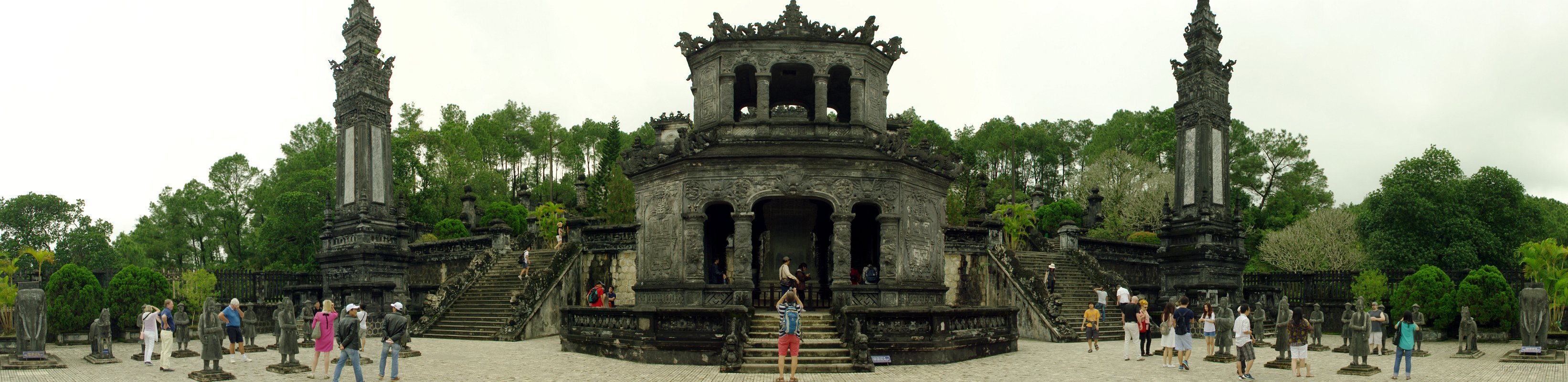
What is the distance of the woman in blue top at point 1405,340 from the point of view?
599 inches

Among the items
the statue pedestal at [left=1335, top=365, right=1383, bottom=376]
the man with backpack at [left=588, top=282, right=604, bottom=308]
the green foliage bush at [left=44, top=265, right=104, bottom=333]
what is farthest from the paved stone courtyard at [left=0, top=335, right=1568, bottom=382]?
the green foliage bush at [left=44, top=265, right=104, bottom=333]

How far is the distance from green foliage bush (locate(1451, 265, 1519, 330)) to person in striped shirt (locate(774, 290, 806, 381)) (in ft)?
62.4

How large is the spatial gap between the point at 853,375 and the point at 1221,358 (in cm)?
755

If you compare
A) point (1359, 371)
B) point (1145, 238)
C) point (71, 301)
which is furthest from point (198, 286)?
point (1145, 238)

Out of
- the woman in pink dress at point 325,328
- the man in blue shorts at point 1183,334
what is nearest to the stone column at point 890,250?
the man in blue shorts at point 1183,334

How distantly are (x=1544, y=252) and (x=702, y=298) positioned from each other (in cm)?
2095

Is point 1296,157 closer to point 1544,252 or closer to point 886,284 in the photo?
point 1544,252

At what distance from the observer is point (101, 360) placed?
18891mm

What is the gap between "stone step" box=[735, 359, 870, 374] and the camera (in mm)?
16281

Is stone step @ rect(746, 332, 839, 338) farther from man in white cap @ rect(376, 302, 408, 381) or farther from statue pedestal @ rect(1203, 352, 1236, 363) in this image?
statue pedestal @ rect(1203, 352, 1236, 363)

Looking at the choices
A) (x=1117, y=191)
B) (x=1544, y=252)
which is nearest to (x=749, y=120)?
(x=1544, y=252)

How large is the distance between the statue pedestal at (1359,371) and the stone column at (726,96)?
12.1 m

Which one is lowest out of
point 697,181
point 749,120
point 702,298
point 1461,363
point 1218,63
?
point 1461,363

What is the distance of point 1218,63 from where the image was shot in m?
29.9
